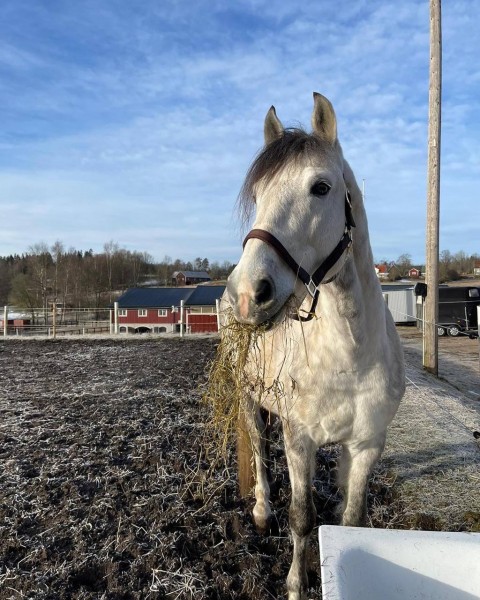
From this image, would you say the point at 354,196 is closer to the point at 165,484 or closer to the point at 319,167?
the point at 319,167

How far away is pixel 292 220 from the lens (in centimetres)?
169

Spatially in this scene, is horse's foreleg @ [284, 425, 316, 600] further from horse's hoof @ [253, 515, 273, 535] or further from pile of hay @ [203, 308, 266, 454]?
horse's hoof @ [253, 515, 273, 535]

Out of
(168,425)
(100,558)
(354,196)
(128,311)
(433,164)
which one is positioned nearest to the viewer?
(354,196)

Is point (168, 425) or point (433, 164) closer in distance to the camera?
point (168, 425)

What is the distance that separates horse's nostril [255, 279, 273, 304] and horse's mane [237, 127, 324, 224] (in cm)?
51

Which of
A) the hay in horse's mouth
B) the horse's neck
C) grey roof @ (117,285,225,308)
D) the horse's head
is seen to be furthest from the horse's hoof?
grey roof @ (117,285,225,308)

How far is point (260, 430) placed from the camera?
3400 millimetres

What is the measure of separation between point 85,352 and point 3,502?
Result: 8.24 metres

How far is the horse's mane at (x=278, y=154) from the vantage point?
70.5 inches

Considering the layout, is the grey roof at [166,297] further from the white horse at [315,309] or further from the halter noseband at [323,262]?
the halter noseband at [323,262]

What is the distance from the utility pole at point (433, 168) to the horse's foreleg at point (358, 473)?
6.05 meters

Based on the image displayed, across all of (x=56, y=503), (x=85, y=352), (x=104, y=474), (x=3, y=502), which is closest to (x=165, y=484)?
(x=104, y=474)

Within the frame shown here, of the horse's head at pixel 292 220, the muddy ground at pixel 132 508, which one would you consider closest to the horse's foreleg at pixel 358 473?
the muddy ground at pixel 132 508

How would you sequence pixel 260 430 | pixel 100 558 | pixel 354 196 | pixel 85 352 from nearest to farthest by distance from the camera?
pixel 354 196
pixel 100 558
pixel 260 430
pixel 85 352
